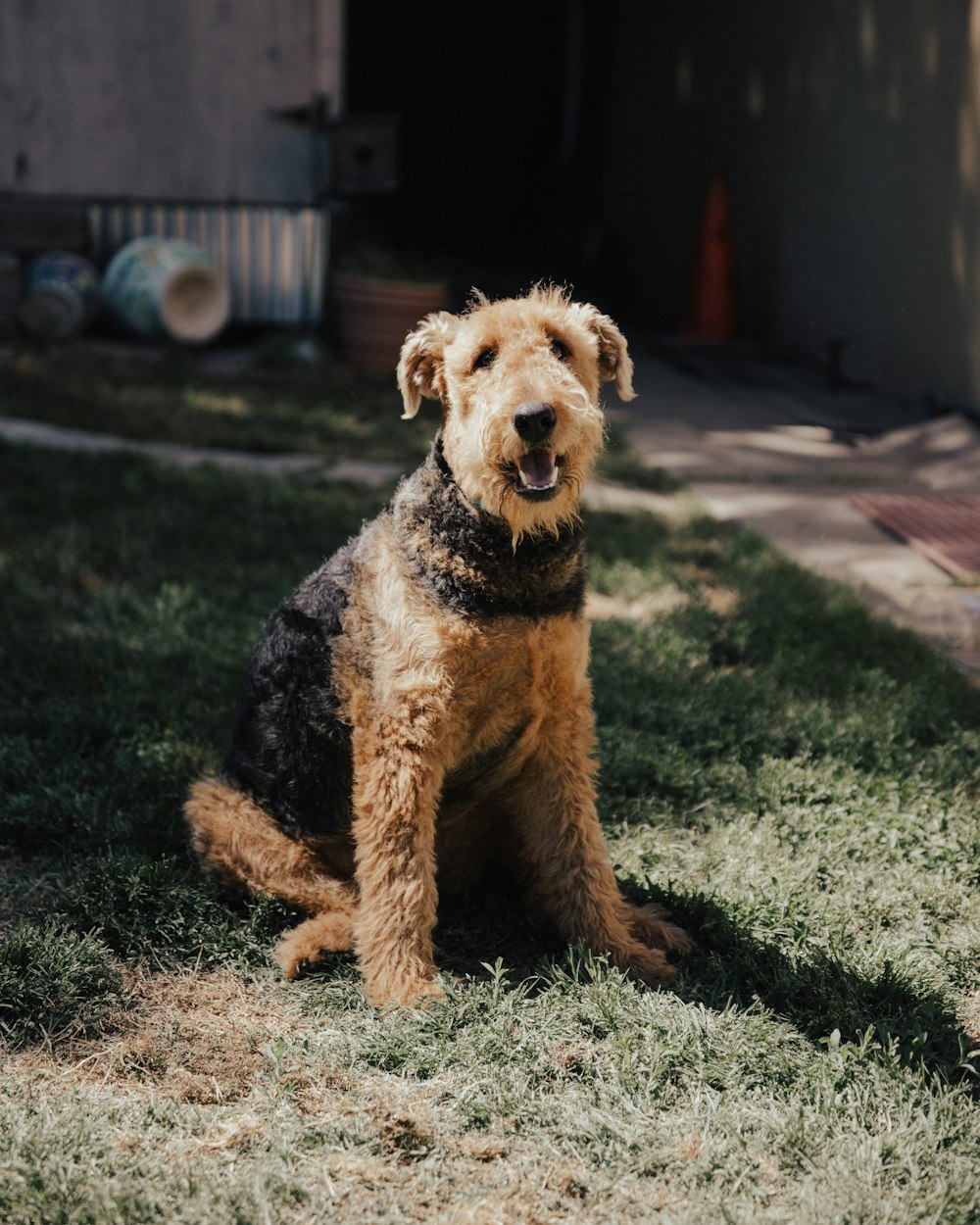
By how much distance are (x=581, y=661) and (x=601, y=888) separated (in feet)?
1.88

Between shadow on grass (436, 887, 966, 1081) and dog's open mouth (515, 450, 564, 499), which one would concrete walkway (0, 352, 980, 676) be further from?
dog's open mouth (515, 450, 564, 499)

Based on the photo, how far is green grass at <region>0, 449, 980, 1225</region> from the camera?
220cm

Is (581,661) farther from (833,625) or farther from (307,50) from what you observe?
(307,50)

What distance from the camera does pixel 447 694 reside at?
8.57ft

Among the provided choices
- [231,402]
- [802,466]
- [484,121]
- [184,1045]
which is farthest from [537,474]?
[484,121]

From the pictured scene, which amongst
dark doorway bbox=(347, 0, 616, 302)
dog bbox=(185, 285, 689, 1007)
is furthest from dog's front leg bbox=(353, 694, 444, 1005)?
dark doorway bbox=(347, 0, 616, 302)

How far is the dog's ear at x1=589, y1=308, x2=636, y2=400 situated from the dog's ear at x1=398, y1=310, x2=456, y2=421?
35 cm

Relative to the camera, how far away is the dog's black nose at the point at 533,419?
2496 mm

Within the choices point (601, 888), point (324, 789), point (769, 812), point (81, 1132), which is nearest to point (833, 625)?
point (769, 812)

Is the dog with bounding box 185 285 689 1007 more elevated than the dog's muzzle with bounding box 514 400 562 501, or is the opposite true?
the dog's muzzle with bounding box 514 400 562 501

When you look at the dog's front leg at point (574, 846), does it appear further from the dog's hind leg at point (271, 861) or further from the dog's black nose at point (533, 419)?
the dog's black nose at point (533, 419)

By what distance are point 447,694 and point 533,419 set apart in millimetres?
617

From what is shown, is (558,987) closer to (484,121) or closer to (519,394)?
(519,394)

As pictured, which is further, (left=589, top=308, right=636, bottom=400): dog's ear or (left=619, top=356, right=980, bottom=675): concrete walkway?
(left=619, top=356, right=980, bottom=675): concrete walkway
